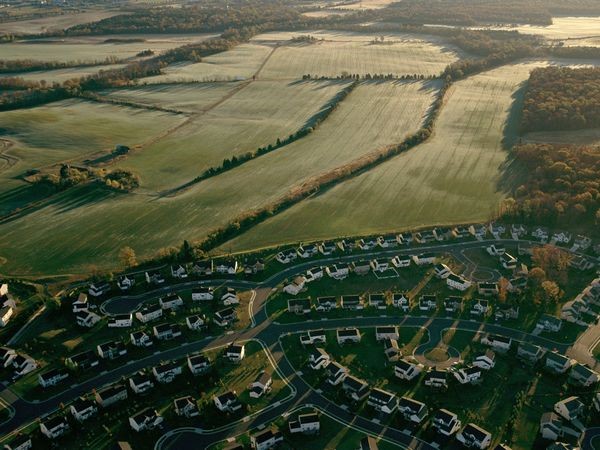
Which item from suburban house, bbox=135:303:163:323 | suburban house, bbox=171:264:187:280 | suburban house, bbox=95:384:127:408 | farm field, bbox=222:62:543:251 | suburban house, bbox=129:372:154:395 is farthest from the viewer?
farm field, bbox=222:62:543:251

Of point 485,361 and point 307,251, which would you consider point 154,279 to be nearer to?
point 307,251

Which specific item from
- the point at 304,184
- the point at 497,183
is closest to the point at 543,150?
the point at 497,183

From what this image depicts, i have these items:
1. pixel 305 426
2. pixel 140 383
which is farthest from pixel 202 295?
pixel 305 426

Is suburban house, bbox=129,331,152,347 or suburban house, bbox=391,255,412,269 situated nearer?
suburban house, bbox=129,331,152,347

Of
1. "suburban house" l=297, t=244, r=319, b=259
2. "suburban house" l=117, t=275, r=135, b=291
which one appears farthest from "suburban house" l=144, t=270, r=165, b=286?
"suburban house" l=297, t=244, r=319, b=259

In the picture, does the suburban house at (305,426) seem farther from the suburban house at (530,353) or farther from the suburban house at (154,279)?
the suburban house at (154,279)

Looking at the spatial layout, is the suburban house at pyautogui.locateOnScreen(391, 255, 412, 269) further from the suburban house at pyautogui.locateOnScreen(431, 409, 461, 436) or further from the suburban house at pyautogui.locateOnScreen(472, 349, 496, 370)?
the suburban house at pyautogui.locateOnScreen(431, 409, 461, 436)

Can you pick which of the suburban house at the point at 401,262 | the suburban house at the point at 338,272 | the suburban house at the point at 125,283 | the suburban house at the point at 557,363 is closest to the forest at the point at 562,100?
the suburban house at the point at 401,262
